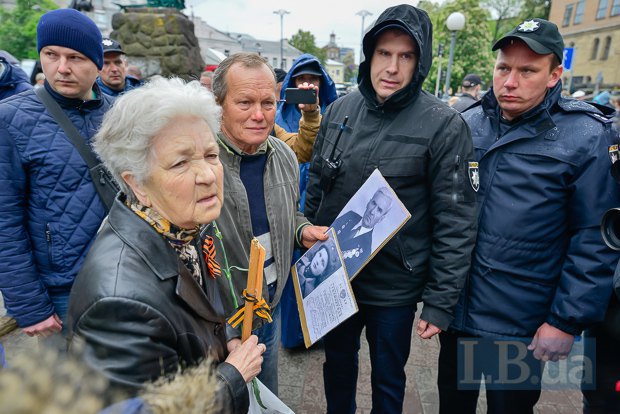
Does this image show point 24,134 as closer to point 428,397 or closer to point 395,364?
point 395,364

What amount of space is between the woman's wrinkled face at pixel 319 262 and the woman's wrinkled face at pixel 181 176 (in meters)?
0.77

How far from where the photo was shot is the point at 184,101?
4.15 ft

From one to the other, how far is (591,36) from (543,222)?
4596cm

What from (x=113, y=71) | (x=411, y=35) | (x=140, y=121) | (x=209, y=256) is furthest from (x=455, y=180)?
(x=113, y=71)

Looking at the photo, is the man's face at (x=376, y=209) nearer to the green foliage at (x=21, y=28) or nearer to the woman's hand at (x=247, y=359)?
the woman's hand at (x=247, y=359)

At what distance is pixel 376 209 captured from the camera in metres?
1.79

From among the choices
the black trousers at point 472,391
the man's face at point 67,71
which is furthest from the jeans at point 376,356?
the man's face at point 67,71

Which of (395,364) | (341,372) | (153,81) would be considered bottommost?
(341,372)

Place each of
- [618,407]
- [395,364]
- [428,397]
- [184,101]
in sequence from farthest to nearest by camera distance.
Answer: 1. [428,397]
2. [395,364]
3. [618,407]
4. [184,101]

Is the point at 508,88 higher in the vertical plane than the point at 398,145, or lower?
higher

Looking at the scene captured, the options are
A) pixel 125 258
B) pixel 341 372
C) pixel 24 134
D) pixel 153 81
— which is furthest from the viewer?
pixel 341 372

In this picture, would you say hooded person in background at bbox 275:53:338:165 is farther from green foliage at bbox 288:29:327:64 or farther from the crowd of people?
green foliage at bbox 288:29:327:64

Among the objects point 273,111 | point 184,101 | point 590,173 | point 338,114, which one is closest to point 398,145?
point 338,114

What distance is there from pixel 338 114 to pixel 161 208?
4.36 ft
